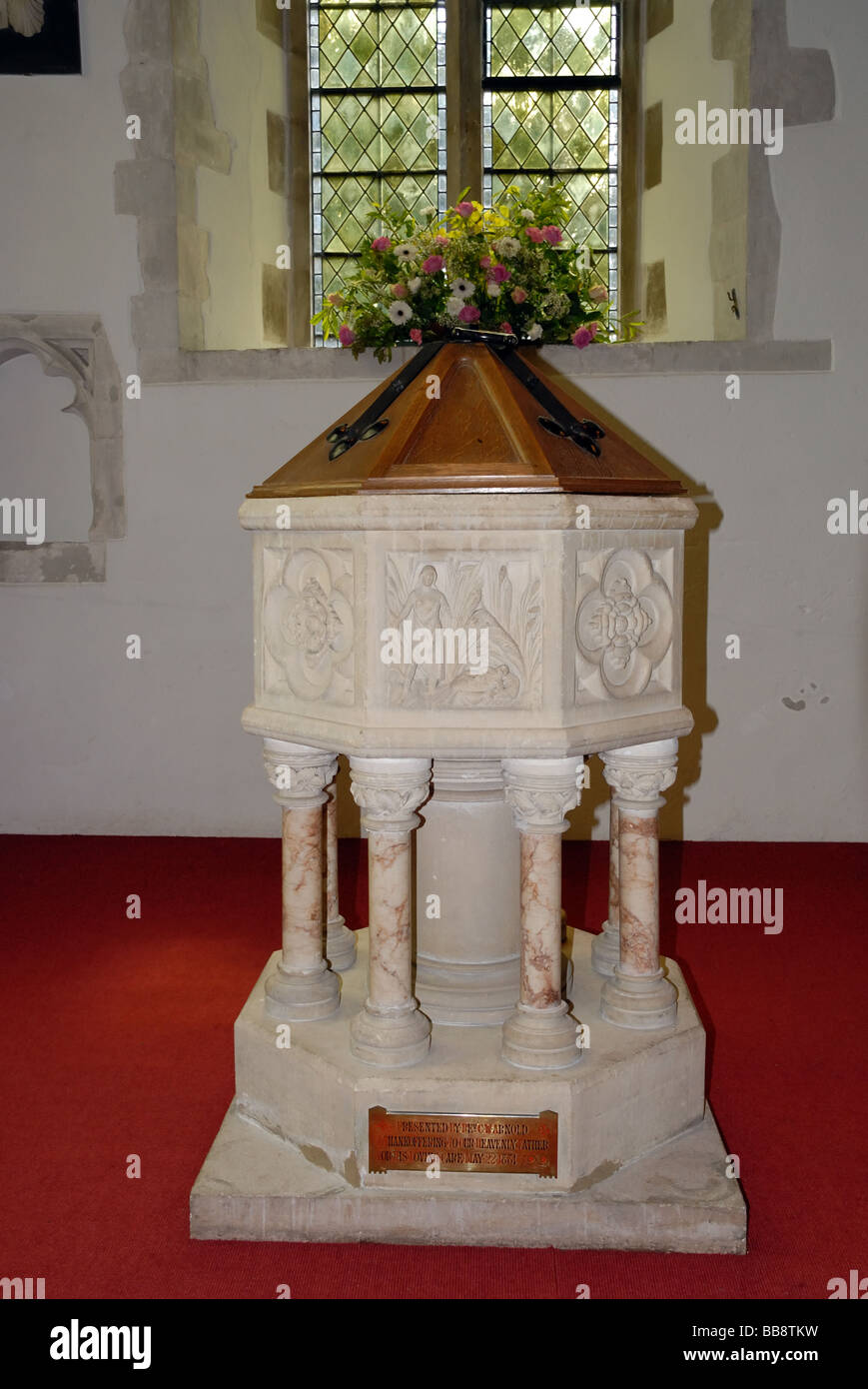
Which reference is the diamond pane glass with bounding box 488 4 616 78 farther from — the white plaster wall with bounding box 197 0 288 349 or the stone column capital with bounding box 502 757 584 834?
the stone column capital with bounding box 502 757 584 834

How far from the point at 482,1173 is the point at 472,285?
6.81 feet

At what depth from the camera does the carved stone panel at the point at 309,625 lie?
2.63 m

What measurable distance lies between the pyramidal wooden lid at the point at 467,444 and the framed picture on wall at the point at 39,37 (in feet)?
12.7

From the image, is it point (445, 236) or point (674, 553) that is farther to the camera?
point (445, 236)

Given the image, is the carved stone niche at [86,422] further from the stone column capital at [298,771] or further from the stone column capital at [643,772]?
the stone column capital at [643,772]

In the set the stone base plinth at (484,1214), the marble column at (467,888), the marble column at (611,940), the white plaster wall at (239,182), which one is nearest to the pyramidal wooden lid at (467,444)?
the marble column at (467,888)

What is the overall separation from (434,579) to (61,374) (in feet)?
13.3

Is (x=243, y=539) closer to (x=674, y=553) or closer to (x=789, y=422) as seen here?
(x=789, y=422)

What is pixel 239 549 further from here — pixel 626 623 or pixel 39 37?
pixel 626 623

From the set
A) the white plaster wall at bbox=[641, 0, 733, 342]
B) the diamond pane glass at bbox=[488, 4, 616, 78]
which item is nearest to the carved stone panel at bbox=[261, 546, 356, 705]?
the white plaster wall at bbox=[641, 0, 733, 342]

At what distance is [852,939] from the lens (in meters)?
4.43

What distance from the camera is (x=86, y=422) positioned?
19.4 ft
